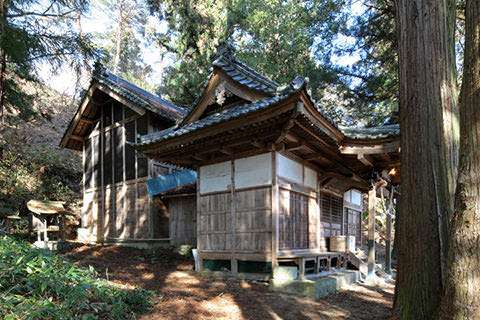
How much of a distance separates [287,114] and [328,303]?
13.0 ft

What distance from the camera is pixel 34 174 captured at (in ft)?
58.6

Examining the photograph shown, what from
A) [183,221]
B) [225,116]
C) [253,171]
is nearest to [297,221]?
[253,171]

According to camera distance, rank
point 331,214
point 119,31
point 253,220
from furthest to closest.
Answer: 1. point 119,31
2. point 331,214
3. point 253,220

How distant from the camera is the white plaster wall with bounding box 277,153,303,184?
7.87m

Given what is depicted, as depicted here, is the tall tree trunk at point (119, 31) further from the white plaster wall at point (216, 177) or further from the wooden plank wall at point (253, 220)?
the wooden plank wall at point (253, 220)

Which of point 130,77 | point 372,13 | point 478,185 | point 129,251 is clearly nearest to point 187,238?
point 129,251

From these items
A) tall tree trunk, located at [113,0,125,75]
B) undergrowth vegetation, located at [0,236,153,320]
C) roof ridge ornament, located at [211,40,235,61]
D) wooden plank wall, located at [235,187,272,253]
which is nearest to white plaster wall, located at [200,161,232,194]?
wooden plank wall, located at [235,187,272,253]

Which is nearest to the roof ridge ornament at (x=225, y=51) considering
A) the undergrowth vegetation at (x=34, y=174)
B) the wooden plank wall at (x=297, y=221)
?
the wooden plank wall at (x=297, y=221)

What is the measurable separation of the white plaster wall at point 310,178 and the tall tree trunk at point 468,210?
19.7 ft

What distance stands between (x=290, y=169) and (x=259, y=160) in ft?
2.97

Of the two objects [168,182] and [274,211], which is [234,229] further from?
[168,182]

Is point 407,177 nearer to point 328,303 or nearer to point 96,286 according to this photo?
point 328,303

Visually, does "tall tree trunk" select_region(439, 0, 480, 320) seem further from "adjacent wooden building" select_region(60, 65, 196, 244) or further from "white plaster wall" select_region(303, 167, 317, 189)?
"adjacent wooden building" select_region(60, 65, 196, 244)

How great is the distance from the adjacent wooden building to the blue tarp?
0.45m
